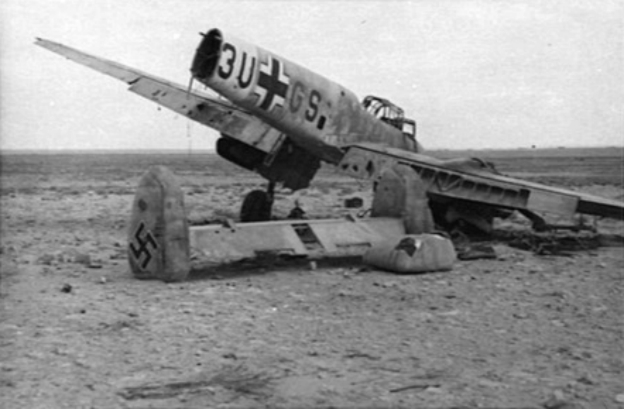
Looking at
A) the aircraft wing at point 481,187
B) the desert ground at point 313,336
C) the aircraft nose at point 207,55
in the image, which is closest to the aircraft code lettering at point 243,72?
the aircraft nose at point 207,55

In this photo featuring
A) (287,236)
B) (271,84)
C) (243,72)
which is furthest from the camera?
(271,84)

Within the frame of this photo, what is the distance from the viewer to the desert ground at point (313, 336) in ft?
14.6

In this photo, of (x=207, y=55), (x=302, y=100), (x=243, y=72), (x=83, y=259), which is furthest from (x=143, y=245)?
(x=302, y=100)

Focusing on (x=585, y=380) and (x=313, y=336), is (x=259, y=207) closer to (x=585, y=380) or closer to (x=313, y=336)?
(x=313, y=336)

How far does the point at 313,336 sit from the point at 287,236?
3.41m

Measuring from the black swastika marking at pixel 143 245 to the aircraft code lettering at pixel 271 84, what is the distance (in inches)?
145

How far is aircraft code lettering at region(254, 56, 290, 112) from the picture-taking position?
1122 centimetres

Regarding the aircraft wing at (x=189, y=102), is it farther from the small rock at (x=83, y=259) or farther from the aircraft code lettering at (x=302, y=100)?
the small rock at (x=83, y=259)

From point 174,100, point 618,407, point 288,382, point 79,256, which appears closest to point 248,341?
point 288,382

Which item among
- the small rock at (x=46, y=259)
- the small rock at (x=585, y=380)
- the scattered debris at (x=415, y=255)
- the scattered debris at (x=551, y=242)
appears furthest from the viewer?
the scattered debris at (x=551, y=242)

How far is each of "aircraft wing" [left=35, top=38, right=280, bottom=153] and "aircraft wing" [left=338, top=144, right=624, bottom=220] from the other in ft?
5.72

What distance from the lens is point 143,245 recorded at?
833cm

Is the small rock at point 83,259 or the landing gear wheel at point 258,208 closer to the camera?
the small rock at point 83,259

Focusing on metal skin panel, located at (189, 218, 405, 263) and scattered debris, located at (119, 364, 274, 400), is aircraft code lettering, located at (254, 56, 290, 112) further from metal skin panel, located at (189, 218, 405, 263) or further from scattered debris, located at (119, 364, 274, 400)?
scattered debris, located at (119, 364, 274, 400)
